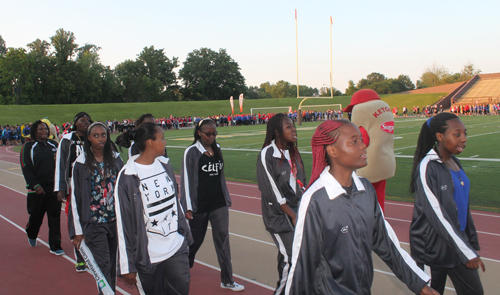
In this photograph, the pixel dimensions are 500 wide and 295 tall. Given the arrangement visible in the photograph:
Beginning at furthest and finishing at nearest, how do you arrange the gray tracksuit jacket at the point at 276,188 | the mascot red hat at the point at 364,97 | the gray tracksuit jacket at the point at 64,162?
the mascot red hat at the point at 364,97
the gray tracksuit jacket at the point at 64,162
the gray tracksuit jacket at the point at 276,188

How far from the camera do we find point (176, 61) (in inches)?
4026

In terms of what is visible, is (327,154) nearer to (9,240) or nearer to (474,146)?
(9,240)

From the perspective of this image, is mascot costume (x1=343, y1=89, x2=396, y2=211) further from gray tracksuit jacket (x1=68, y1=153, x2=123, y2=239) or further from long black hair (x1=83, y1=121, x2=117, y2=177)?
gray tracksuit jacket (x1=68, y1=153, x2=123, y2=239)

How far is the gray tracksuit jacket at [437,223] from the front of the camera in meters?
2.74

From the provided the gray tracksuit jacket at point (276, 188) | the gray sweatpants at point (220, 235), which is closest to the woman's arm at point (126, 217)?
the gray tracksuit jacket at point (276, 188)

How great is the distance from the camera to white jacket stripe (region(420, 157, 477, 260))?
2.68 metres

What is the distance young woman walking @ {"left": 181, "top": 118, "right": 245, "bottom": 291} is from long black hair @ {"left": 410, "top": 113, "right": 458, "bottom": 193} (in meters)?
2.17

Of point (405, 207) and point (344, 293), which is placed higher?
point (344, 293)

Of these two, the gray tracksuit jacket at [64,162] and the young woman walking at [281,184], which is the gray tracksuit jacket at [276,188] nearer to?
the young woman walking at [281,184]

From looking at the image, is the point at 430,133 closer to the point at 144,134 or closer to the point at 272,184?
the point at 272,184

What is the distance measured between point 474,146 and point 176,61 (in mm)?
93043

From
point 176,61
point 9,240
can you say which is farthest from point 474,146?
point 176,61

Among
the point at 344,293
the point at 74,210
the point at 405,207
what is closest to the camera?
the point at 344,293

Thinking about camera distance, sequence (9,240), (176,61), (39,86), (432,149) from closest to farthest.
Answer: (432,149)
(9,240)
(39,86)
(176,61)
